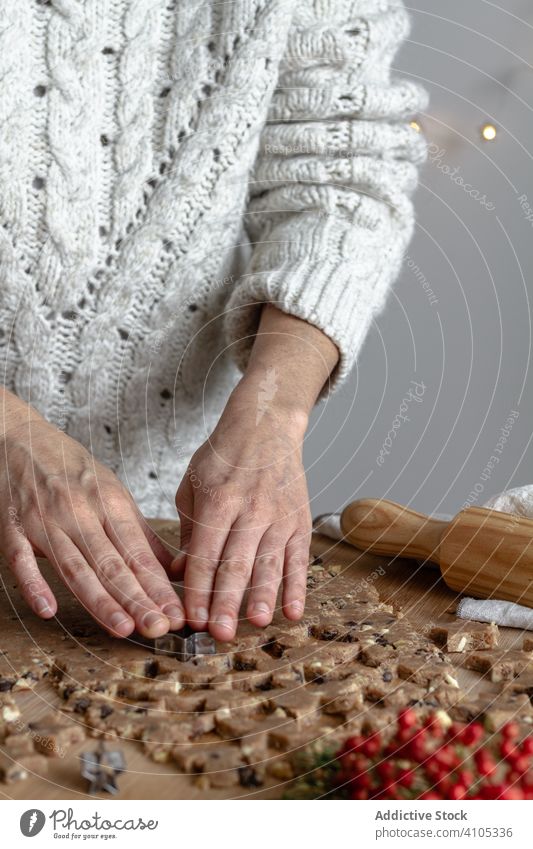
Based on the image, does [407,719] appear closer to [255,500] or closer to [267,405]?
[255,500]

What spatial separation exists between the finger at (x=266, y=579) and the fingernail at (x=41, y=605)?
208 mm

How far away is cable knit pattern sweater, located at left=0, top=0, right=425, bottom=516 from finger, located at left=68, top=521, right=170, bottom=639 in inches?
16.2

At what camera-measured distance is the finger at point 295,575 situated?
903 millimetres

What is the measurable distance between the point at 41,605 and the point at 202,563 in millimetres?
173

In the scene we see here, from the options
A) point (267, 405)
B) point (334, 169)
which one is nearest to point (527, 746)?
point (267, 405)

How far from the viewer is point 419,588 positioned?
Result: 3.53 ft

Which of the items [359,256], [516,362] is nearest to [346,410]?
[516,362]

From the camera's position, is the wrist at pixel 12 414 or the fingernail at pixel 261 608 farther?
the wrist at pixel 12 414

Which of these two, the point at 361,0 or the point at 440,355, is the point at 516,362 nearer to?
the point at 440,355

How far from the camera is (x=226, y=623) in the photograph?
0.85 meters
